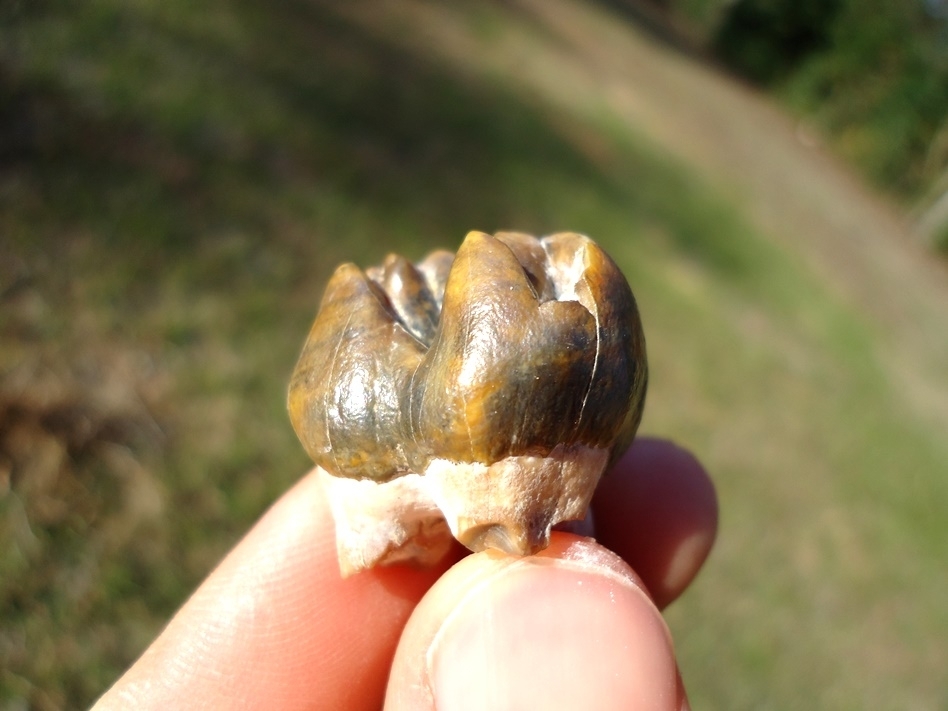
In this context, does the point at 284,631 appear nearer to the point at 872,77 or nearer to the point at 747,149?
the point at 747,149

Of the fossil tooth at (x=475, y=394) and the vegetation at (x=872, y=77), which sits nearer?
the fossil tooth at (x=475, y=394)

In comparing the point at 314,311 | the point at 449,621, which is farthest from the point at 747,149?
the point at 449,621

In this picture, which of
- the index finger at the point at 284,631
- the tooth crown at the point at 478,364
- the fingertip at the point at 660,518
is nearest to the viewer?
the tooth crown at the point at 478,364

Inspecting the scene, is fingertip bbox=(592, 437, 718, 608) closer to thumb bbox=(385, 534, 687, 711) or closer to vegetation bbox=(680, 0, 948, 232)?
thumb bbox=(385, 534, 687, 711)

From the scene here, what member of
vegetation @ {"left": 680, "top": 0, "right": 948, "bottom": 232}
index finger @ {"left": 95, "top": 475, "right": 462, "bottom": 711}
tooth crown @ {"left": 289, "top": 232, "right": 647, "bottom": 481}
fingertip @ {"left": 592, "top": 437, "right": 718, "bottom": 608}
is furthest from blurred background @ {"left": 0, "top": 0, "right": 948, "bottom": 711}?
vegetation @ {"left": 680, "top": 0, "right": 948, "bottom": 232}

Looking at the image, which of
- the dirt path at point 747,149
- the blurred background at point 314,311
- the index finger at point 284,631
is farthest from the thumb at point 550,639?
the dirt path at point 747,149

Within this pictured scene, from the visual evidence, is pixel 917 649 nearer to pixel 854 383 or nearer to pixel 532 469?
pixel 854 383

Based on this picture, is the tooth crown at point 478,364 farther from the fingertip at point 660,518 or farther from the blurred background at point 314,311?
the blurred background at point 314,311
